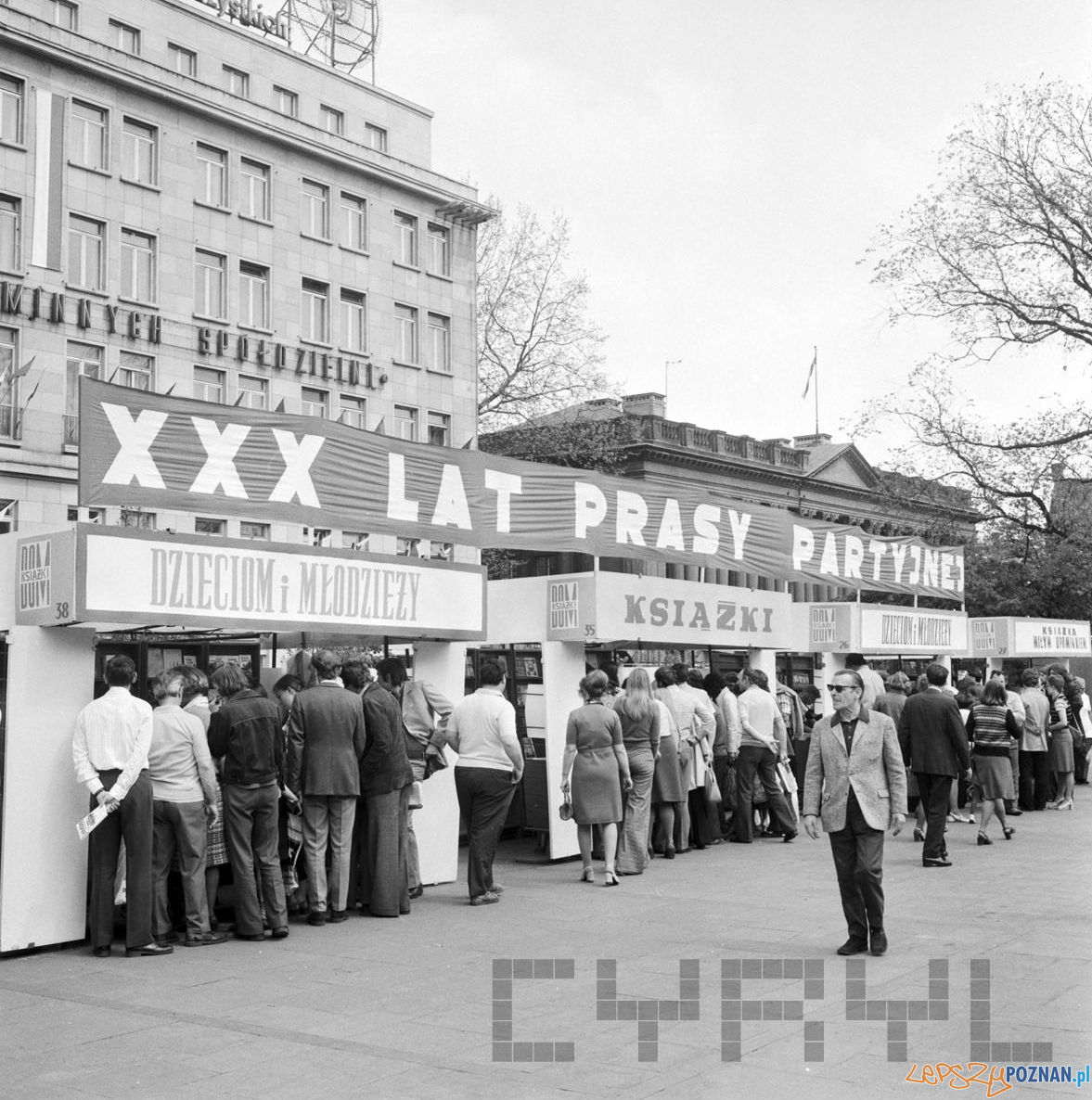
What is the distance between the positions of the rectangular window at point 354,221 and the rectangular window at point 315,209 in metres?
0.66

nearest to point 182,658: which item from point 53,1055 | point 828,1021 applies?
point 53,1055

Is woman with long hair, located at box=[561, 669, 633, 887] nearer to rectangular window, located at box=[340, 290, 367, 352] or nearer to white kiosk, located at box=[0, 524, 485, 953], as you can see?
white kiosk, located at box=[0, 524, 485, 953]

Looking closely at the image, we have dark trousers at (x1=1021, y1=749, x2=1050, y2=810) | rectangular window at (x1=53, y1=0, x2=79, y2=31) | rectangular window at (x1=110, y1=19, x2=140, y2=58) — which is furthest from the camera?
rectangular window at (x1=110, y1=19, x2=140, y2=58)

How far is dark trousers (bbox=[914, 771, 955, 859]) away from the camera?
1257 centimetres

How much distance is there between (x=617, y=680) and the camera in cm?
1395

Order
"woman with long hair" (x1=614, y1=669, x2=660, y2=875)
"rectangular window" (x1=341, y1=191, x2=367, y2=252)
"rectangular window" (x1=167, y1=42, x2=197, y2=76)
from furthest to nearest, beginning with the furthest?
"rectangular window" (x1=341, y1=191, x2=367, y2=252) < "rectangular window" (x1=167, y1=42, x2=197, y2=76) < "woman with long hair" (x1=614, y1=669, x2=660, y2=875)

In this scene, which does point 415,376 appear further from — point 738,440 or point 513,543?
point 513,543

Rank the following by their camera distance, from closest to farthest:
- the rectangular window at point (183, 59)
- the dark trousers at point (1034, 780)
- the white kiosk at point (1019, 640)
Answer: the dark trousers at point (1034, 780), the white kiosk at point (1019, 640), the rectangular window at point (183, 59)

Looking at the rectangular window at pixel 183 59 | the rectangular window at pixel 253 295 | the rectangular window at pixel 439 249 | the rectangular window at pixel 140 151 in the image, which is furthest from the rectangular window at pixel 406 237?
the rectangular window at pixel 140 151

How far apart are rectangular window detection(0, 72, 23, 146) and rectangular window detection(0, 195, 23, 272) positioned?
1702 mm

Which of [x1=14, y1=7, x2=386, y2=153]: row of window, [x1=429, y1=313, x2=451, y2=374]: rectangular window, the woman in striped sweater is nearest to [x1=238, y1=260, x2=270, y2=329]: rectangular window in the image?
[x1=14, y1=7, x2=386, y2=153]: row of window

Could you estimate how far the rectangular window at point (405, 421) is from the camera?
1930 inches

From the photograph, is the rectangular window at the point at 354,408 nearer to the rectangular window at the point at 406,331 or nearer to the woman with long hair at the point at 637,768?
the rectangular window at the point at 406,331

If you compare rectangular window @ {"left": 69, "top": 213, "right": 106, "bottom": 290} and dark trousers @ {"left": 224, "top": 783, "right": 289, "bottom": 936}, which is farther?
rectangular window @ {"left": 69, "top": 213, "right": 106, "bottom": 290}
